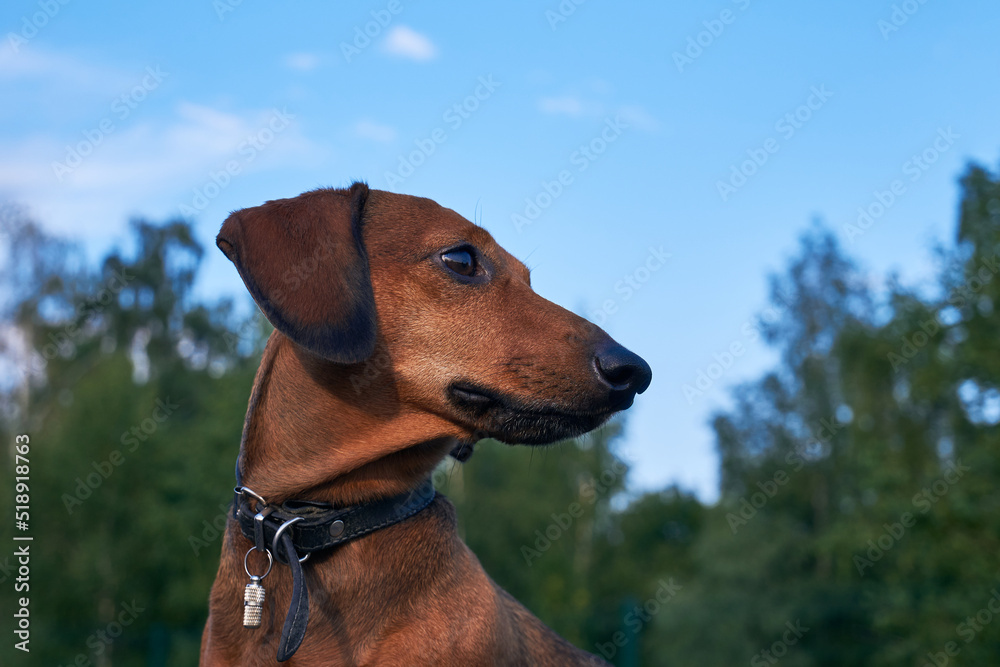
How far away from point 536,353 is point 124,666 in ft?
88.4

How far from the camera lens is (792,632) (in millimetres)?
38156

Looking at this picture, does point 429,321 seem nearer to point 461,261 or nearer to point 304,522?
point 461,261

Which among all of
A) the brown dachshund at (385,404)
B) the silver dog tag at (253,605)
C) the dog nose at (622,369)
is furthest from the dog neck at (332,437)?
the dog nose at (622,369)

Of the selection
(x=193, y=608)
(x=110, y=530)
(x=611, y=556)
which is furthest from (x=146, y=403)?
(x=611, y=556)

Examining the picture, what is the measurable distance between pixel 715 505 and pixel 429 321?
150 ft

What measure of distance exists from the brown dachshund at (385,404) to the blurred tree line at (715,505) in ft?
51.8

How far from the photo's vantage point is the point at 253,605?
12.0ft

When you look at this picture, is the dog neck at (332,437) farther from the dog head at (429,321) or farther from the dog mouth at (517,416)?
the dog mouth at (517,416)

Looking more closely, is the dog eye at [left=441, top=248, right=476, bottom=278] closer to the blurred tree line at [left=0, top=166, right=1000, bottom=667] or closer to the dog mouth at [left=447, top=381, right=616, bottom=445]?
the dog mouth at [left=447, top=381, right=616, bottom=445]

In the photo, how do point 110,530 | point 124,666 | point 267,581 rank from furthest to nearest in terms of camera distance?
point 110,530
point 124,666
point 267,581

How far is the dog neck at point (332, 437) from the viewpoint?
3928 mm

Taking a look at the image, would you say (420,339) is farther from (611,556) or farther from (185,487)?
(611,556)

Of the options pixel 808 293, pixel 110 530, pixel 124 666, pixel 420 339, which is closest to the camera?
pixel 420 339

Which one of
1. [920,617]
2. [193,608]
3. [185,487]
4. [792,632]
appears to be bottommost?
[193,608]
